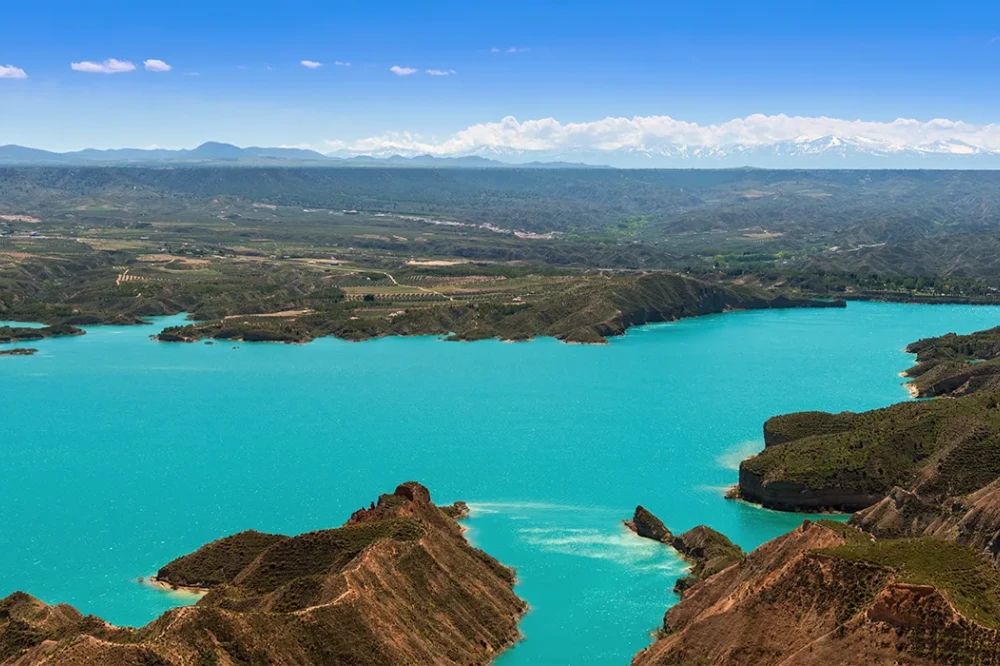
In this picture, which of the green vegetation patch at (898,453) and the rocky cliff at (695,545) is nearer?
the rocky cliff at (695,545)

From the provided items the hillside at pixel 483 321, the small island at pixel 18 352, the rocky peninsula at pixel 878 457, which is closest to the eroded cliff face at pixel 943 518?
the rocky peninsula at pixel 878 457

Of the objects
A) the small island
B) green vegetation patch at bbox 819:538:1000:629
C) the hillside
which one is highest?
green vegetation patch at bbox 819:538:1000:629

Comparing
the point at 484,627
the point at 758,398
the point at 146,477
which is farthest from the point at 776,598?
the point at 758,398

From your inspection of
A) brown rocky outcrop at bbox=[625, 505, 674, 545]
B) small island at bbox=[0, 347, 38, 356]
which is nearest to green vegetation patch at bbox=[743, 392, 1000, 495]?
brown rocky outcrop at bbox=[625, 505, 674, 545]

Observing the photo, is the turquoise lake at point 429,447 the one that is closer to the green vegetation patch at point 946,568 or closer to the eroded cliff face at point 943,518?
the eroded cliff face at point 943,518

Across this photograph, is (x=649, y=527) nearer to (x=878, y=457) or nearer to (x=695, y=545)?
(x=695, y=545)

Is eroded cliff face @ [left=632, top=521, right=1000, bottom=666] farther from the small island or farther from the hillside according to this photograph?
the small island
